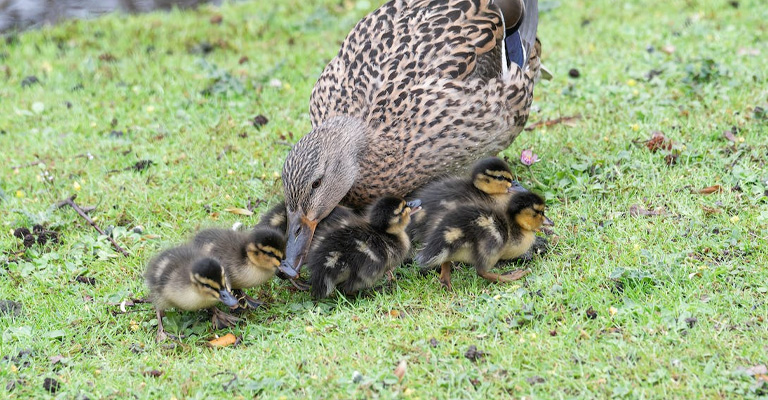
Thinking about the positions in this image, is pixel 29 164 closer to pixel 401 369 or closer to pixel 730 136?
pixel 401 369

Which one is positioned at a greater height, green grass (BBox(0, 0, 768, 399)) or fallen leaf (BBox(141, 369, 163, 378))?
fallen leaf (BBox(141, 369, 163, 378))

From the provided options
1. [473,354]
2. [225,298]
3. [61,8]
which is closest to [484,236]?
[473,354]

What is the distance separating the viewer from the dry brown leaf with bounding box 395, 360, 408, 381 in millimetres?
3629

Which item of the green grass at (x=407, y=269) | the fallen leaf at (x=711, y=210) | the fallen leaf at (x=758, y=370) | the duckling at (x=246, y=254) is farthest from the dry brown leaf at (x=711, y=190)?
the duckling at (x=246, y=254)

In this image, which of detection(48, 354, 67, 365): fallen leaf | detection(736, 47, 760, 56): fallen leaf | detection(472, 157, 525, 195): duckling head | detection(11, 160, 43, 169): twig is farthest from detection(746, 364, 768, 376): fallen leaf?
detection(11, 160, 43, 169): twig

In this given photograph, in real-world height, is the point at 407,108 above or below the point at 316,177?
above

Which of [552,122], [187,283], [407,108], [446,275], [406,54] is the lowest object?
[552,122]

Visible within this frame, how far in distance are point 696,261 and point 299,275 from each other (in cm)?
203

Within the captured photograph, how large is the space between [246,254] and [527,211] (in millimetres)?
1420

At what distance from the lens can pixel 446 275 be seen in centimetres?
444

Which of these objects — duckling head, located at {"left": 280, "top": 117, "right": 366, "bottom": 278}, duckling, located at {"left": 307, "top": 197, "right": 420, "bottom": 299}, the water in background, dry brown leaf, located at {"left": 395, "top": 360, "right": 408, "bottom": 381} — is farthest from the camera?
the water in background

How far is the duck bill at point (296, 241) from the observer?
169 inches

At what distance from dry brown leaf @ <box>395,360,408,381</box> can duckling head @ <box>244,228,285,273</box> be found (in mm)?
880

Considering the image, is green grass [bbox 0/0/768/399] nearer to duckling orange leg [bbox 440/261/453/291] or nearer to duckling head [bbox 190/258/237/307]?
duckling orange leg [bbox 440/261/453/291]
